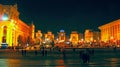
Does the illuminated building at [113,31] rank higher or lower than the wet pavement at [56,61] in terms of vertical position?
higher

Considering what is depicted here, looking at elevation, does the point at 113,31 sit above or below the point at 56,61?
above

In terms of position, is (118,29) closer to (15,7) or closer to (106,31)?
(106,31)

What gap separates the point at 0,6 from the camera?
12762cm

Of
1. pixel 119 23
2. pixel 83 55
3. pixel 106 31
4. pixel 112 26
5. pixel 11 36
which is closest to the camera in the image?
pixel 83 55

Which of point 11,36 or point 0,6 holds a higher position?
point 0,6

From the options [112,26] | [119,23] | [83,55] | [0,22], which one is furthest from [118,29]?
[83,55]

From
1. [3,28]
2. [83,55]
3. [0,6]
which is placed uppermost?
[0,6]

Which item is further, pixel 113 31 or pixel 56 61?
pixel 113 31

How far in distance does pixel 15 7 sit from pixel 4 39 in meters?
18.0

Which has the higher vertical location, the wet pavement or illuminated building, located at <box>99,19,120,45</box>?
illuminated building, located at <box>99,19,120,45</box>

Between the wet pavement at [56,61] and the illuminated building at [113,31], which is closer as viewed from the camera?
the wet pavement at [56,61]

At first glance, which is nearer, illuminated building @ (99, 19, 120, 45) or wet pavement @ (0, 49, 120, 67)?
wet pavement @ (0, 49, 120, 67)

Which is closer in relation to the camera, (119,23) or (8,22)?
(8,22)

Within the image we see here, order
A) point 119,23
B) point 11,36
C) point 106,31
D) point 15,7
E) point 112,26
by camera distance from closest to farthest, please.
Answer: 1. point 11,36
2. point 15,7
3. point 119,23
4. point 112,26
5. point 106,31
